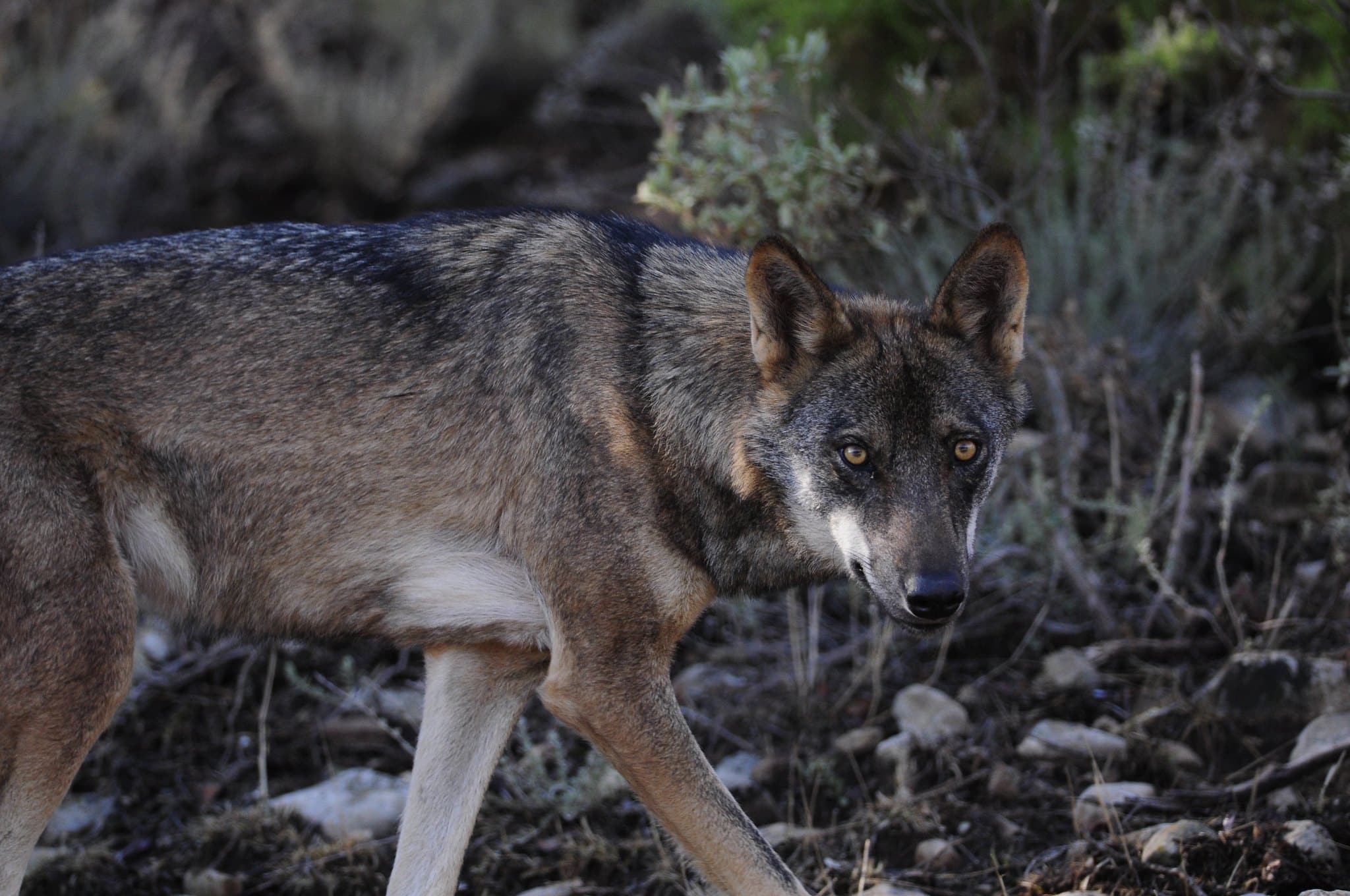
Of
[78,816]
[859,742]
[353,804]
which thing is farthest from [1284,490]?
[78,816]

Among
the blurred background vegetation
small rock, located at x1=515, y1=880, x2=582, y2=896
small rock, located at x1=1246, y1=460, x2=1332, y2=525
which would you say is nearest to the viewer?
small rock, located at x1=515, y1=880, x2=582, y2=896

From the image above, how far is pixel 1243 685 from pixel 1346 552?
963mm

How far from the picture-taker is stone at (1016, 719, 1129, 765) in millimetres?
4402

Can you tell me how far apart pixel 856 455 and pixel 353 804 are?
2375mm

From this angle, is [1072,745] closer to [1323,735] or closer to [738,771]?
[1323,735]

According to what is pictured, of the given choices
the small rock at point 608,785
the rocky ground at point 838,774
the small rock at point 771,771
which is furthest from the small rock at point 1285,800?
the small rock at point 608,785

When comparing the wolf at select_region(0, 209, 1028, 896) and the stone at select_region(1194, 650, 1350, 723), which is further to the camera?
the stone at select_region(1194, 650, 1350, 723)

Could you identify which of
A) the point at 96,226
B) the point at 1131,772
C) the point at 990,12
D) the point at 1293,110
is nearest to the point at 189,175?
the point at 96,226

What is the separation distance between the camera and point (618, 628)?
3316 millimetres

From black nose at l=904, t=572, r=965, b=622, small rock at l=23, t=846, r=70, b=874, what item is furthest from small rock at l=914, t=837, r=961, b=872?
small rock at l=23, t=846, r=70, b=874

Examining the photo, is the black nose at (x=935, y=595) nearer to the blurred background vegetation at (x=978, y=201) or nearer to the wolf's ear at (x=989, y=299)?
the wolf's ear at (x=989, y=299)

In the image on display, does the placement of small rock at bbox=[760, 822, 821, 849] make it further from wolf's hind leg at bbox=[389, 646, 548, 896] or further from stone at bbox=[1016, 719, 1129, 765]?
wolf's hind leg at bbox=[389, 646, 548, 896]

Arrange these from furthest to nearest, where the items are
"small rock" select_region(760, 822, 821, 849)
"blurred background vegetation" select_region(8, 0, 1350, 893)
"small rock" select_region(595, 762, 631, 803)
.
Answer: "blurred background vegetation" select_region(8, 0, 1350, 893) → "small rock" select_region(595, 762, 631, 803) → "small rock" select_region(760, 822, 821, 849)

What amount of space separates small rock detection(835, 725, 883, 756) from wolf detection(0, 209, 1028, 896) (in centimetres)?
125
